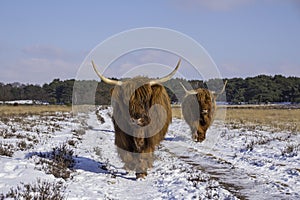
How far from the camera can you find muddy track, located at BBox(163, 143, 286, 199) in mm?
7544

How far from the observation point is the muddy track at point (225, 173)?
297 inches

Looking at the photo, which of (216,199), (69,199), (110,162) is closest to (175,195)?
(216,199)

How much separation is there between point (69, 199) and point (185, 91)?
11789 mm

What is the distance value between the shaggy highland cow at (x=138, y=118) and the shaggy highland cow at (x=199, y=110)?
295 inches

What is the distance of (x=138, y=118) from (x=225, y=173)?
3.11 metres

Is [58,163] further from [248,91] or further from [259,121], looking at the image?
[248,91]

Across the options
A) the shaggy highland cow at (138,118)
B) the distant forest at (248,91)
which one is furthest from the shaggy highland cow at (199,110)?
the distant forest at (248,91)

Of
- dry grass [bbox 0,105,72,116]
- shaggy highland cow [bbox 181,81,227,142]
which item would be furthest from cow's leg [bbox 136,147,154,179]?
dry grass [bbox 0,105,72,116]

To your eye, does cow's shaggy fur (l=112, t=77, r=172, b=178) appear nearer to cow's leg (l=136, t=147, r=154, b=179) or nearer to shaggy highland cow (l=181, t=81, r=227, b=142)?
cow's leg (l=136, t=147, r=154, b=179)

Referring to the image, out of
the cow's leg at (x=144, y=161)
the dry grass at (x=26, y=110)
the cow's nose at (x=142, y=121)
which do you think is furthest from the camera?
the dry grass at (x=26, y=110)

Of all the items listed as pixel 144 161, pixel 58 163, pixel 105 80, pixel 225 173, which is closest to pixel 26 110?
pixel 58 163

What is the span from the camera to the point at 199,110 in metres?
16.6

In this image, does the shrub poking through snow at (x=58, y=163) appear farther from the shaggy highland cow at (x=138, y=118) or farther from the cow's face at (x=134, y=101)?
the cow's face at (x=134, y=101)

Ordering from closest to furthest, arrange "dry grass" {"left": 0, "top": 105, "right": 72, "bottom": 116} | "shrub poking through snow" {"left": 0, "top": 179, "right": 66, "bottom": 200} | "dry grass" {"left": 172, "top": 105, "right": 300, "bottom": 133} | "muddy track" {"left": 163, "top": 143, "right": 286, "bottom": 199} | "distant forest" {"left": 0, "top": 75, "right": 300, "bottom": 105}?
"shrub poking through snow" {"left": 0, "top": 179, "right": 66, "bottom": 200} < "muddy track" {"left": 163, "top": 143, "right": 286, "bottom": 199} < "dry grass" {"left": 172, "top": 105, "right": 300, "bottom": 133} < "dry grass" {"left": 0, "top": 105, "right": 72, "bottom": 116} < "distant forest" {"left": 0, "top": 75, "right": 300, "bottom": 105}
